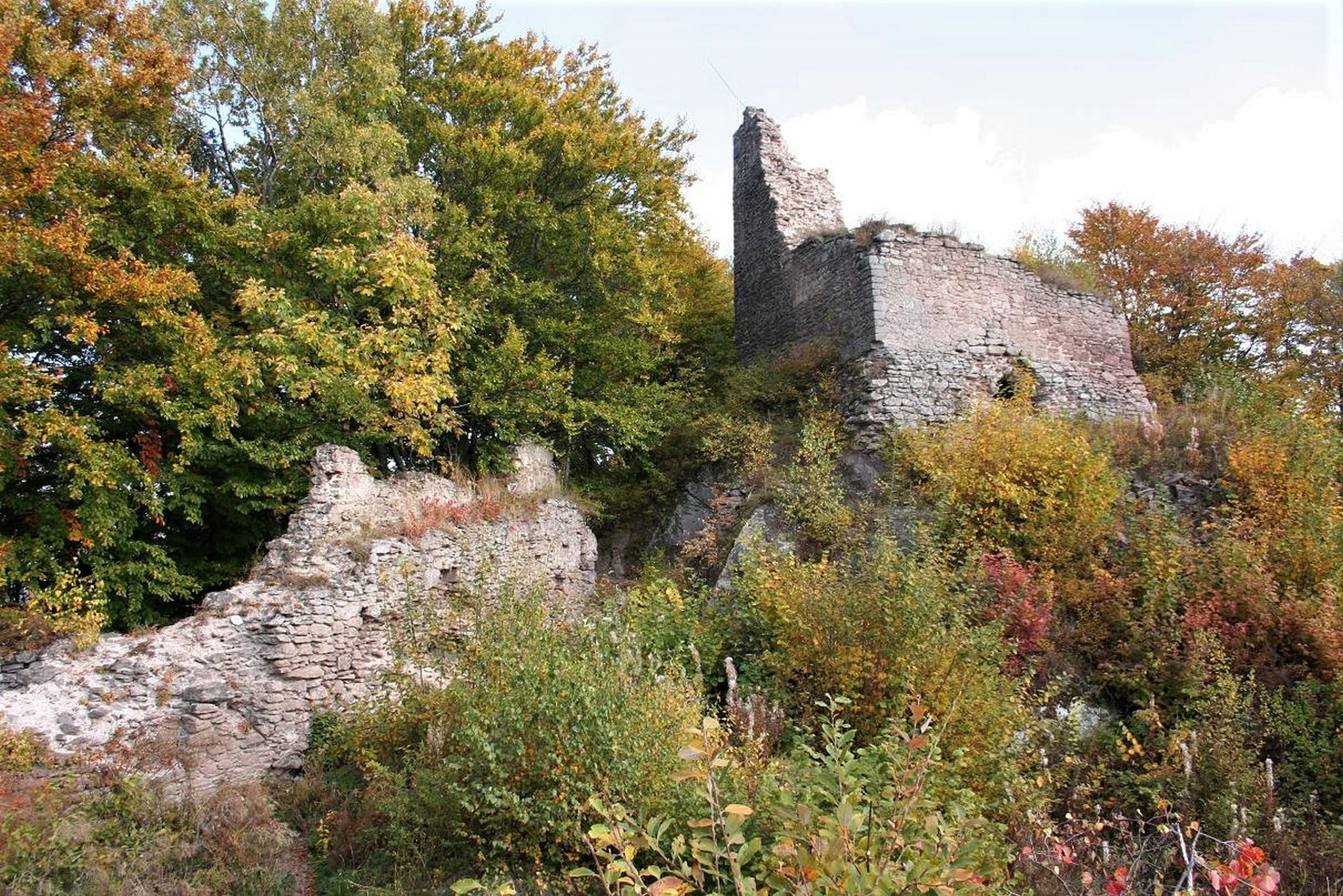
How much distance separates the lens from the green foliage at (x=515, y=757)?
4.84 m

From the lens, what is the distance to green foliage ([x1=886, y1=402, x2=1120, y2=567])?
9.42 m

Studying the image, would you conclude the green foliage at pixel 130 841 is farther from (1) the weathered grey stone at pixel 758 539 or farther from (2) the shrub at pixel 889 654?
(1) the weathered grey stone at pixel 758 539

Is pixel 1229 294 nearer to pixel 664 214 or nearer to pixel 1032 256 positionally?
pixel 1032 256

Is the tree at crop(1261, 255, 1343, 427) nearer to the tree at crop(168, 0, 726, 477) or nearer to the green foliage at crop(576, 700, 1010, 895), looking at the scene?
the tree at crop(168, 0, 726, 477)

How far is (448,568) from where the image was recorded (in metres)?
10.0

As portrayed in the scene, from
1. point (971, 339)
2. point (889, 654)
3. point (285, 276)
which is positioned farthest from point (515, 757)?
point (971, 339)

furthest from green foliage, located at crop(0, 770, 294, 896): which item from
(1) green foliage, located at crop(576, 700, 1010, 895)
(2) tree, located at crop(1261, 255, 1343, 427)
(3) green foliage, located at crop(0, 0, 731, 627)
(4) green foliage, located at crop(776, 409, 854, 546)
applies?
(2) tree, located at crop(1261, 255, 1343, 427)

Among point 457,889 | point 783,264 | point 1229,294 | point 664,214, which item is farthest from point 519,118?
point 1229,294

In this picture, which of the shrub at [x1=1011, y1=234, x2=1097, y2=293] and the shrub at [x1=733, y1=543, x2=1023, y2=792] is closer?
the shrub at [x1=733, y1=543, x2=1023, y2=792]

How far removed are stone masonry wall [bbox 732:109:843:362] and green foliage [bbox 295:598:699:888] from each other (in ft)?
32.1

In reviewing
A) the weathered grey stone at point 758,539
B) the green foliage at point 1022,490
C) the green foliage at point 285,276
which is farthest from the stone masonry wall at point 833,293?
the weathered grey stone at point 758,539

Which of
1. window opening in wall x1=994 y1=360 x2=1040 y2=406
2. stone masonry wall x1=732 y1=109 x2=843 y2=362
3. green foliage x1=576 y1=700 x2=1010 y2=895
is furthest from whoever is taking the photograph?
stone masonry wall x1=732 y1=109 x2=843 y2=362

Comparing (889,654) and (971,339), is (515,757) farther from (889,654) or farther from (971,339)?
(971,339)

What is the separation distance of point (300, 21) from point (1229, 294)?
1860 centimetres
